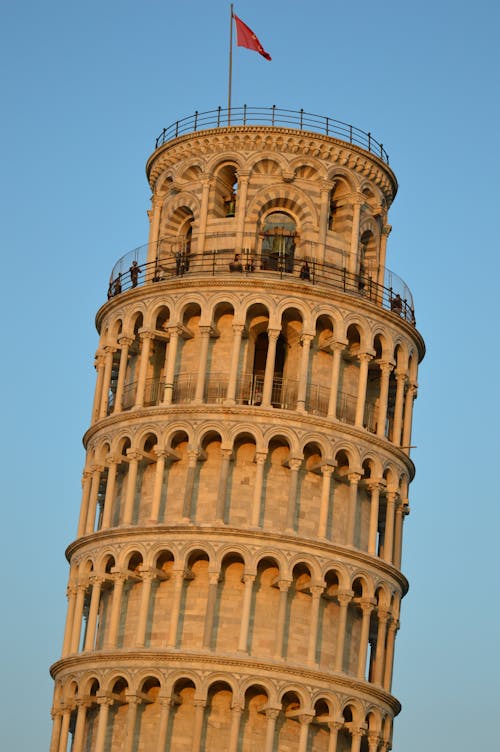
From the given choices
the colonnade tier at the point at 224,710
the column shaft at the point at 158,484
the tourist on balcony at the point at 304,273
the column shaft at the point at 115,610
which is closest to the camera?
the colonnade tier at the point at 224,710

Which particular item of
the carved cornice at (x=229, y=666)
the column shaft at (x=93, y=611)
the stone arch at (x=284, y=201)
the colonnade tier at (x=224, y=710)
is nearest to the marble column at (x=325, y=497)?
the carved cornice at (x=229, y=666)

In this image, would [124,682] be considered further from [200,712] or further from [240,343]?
[240,343]

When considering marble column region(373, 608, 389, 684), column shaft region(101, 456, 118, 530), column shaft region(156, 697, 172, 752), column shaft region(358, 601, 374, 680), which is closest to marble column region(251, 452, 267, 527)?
column shaft region(358, 601, 374, 680)

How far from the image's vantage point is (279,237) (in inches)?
3172

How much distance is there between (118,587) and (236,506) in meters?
5.72

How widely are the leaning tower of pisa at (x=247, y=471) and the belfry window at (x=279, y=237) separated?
0.32 ft

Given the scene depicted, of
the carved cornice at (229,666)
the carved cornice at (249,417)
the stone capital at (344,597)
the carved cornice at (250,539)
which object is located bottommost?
the carved cornice at (229,666)

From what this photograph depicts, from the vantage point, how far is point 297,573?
74188 mm

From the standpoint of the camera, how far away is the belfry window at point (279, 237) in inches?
3130

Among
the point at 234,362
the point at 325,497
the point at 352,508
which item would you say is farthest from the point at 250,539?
the point at 234,362

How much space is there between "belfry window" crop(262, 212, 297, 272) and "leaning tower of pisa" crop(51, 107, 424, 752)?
0.10 meters

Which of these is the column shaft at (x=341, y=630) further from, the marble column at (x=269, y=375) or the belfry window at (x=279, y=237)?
the belfry window at (x=279, y=237)

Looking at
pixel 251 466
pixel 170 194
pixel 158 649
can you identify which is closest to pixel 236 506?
pixel 251 466

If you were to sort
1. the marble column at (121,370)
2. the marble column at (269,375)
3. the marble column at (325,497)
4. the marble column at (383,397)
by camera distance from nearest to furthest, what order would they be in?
the marble column at (325,497) → the marble column at (269,375) → the marble column at (383,397) → the marble column at (121,370)
